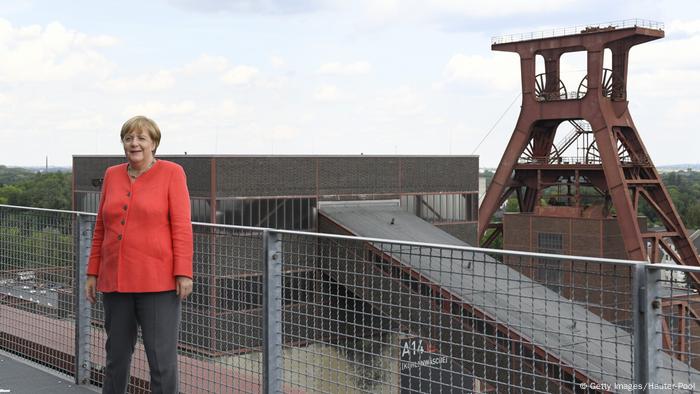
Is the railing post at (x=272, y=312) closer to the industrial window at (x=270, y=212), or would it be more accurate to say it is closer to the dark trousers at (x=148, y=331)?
the dark trousers at (x=148, y=331)

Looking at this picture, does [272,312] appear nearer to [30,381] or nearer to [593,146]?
[30,381]

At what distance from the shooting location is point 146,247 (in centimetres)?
409

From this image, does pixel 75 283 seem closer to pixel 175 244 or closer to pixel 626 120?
pixel 175 244

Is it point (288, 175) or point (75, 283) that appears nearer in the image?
point (75, 283)

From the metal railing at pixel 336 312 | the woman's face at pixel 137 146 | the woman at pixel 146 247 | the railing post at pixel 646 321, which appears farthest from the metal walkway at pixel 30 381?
the railing post at pixel 646 321

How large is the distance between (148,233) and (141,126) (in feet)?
1.73

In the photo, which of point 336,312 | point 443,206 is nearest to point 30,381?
point 336,312

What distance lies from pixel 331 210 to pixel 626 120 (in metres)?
16.9

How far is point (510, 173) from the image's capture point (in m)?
46.6

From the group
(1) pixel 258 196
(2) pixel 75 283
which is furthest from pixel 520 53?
(2) pixel 75 283

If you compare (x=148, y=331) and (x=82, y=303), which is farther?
(x=82, y=303)

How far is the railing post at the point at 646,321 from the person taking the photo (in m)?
3.31

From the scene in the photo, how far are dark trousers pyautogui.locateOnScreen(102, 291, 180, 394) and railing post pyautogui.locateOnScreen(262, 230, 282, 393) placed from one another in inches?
25.0

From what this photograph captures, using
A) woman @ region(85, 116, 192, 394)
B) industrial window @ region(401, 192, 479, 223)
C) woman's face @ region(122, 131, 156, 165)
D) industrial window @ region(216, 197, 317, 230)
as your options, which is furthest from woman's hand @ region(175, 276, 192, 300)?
industrial window @ region(401, 192, 479, 223)
